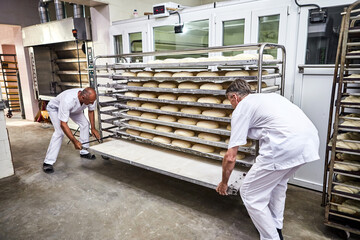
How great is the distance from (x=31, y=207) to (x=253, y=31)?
10.1 ft

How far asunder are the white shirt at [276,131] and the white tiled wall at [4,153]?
9.75 feet

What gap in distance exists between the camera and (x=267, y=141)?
5.37ft

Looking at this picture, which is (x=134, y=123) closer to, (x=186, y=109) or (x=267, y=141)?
(x=186, y=109)

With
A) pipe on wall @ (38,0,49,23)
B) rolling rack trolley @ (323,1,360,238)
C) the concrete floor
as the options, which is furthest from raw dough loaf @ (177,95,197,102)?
pipe on wall @ (38,0,49,23)

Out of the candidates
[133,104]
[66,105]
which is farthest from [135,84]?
[66,105]

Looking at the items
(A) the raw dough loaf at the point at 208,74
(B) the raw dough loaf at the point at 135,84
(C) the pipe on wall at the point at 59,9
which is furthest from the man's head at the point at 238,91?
(C) the pipe on wall at the point at 59,9

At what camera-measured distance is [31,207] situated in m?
2.45

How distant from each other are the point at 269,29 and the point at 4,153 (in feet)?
11.9

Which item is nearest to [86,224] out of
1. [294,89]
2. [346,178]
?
[346,178]

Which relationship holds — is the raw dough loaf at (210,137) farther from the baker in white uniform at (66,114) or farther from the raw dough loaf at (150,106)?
the baker in white uniform at (66,114)

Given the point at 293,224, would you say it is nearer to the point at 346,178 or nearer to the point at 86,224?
the point at 346,178

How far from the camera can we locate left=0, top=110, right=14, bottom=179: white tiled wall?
10.2 ft

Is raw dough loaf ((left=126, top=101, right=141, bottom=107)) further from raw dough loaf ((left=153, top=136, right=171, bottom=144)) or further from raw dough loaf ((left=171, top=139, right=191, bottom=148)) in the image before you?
raw dough loaf ((left=171, top=139, right=191, bottom=148))

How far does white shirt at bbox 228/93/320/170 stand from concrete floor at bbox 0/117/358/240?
2.58 feet
